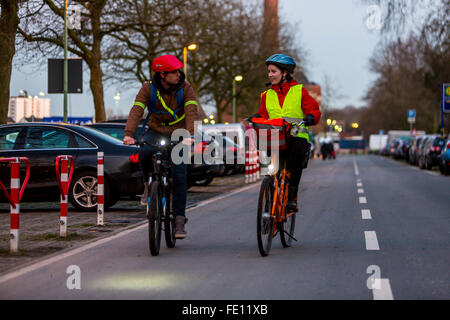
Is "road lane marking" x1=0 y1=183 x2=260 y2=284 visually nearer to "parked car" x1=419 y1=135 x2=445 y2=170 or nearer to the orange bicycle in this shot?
the orange bicycle

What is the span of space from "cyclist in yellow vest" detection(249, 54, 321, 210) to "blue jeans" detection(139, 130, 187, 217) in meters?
0.99

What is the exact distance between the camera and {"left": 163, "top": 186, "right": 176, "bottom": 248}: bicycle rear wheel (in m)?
7.68

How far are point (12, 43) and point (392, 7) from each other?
10018 millimetres

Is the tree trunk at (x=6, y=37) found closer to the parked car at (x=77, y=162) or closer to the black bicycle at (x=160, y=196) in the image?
the parked car at (x=77, y=162)

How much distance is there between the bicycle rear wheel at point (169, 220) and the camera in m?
7.68

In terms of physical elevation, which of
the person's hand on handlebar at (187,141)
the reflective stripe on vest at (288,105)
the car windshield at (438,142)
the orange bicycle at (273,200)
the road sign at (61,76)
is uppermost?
the road sign at (61,76)

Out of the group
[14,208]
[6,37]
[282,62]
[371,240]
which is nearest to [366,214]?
[371,240]

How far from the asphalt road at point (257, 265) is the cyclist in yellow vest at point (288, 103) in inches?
38.6

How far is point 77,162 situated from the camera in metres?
12.4

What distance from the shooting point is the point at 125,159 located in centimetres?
1234

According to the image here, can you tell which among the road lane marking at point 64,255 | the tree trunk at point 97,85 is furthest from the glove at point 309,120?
the tree trunk at point 97,85

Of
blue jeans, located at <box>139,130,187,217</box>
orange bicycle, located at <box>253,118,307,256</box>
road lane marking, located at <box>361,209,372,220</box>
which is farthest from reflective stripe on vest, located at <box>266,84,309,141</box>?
road lane marking, located at <box>361,209,372,220</box>

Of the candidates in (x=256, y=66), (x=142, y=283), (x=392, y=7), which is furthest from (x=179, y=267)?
(x=256, y=66)
